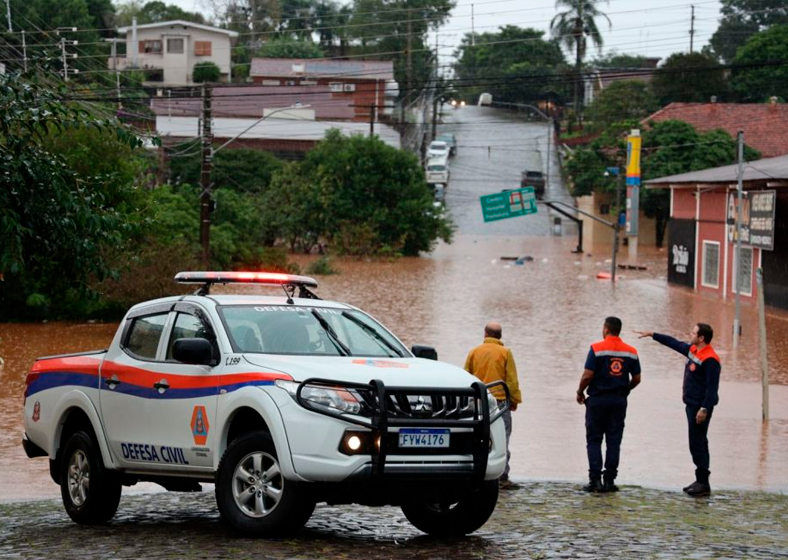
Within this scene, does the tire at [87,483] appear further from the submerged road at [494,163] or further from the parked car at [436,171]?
the parked car at [436,171]

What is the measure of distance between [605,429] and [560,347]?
693 inches

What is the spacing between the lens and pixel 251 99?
91.1m

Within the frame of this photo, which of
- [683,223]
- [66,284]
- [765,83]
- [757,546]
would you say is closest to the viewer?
[757,546]

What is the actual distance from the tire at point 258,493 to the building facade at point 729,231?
25.5m

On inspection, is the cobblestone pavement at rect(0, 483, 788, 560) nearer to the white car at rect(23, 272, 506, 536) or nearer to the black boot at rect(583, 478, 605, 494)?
the black boot at rect(583, 478, 605, 494)

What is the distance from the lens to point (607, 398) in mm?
11570

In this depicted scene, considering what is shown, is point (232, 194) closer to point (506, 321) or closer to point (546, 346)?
point (506, 321)

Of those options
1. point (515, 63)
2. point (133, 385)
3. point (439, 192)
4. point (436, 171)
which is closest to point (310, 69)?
point (436, 171)

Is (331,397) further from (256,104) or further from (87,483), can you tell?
(256,104)

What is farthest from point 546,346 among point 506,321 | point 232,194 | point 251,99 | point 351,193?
point 251,99

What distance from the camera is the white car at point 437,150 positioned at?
3944 inches

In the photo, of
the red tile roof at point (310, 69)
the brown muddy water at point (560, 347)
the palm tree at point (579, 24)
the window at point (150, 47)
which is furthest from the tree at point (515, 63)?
the brown muddy water at point (560, 347)

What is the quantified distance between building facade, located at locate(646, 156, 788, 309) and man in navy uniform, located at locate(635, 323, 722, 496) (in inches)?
819

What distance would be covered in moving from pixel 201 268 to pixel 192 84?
192 ft
